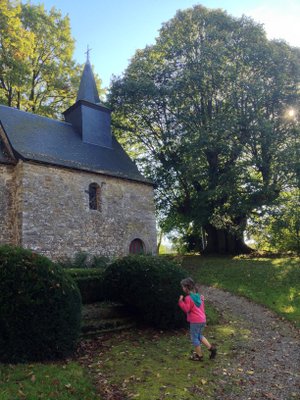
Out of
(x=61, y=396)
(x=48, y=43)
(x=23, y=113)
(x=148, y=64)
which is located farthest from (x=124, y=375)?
(x=48, y=43)

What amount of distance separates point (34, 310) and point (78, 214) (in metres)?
11.1

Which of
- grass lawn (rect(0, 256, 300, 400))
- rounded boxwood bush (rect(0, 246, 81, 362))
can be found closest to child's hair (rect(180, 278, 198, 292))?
grass lawn (rect(0, 256, 300, 400))

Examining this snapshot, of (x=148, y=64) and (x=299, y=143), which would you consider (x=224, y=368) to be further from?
(x=148, y=64)

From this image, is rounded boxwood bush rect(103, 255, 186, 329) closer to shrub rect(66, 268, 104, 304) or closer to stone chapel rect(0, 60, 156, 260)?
shrub rect(66, 268, 104, 304)

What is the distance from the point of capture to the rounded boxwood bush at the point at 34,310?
585cm

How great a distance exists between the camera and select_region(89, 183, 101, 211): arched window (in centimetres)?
1805

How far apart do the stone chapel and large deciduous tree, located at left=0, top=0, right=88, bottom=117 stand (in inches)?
179

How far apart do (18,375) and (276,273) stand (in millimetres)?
12629

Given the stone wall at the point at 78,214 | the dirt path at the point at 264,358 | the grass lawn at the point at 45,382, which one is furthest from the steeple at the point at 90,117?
the grass lawn at the point at 45,382

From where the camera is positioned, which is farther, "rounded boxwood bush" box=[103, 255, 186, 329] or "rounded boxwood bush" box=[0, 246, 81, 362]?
"rounded boxwood bush" box=[103, 255, 186, 329]

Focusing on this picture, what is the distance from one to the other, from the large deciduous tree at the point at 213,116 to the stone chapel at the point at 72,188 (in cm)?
271

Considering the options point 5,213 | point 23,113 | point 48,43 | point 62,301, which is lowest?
point 62,301

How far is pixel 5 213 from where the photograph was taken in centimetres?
1538

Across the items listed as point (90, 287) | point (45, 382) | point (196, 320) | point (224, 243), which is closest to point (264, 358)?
point (196, 320)
